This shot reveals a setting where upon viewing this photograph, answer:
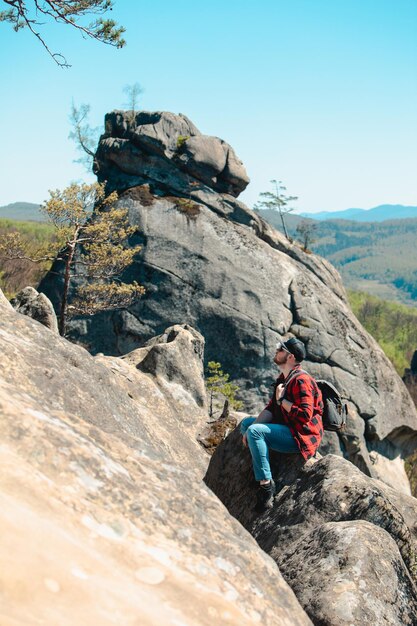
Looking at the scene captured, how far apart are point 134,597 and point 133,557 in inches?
15.4

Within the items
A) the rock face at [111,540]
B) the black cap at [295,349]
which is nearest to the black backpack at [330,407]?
the black cap at [295,349]

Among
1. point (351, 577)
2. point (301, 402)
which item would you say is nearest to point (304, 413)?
→ point (301, 402)

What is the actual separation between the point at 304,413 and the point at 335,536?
2.03 metres

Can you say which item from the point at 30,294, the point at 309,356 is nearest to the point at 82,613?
the point at 30,294

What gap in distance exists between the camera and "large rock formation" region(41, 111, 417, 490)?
123 feet

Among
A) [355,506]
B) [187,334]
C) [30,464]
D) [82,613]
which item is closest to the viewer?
[82,613]

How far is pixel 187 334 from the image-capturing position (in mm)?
21906

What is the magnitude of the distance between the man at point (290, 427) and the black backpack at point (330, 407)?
20 cm

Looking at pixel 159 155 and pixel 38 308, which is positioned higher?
pixel 159 155

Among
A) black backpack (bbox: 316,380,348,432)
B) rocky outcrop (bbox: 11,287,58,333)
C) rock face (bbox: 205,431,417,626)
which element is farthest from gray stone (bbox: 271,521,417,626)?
rocky outcrop (bbox: 11,287,58,333)

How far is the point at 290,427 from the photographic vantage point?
891 centimetres

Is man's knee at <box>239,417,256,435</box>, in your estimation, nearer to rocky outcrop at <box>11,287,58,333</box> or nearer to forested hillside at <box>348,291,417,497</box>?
rocky outcrop at <box>11,287,58,333</box>

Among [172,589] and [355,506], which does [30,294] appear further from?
[172,589]

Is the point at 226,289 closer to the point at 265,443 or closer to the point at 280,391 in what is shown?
the point at 280,391
